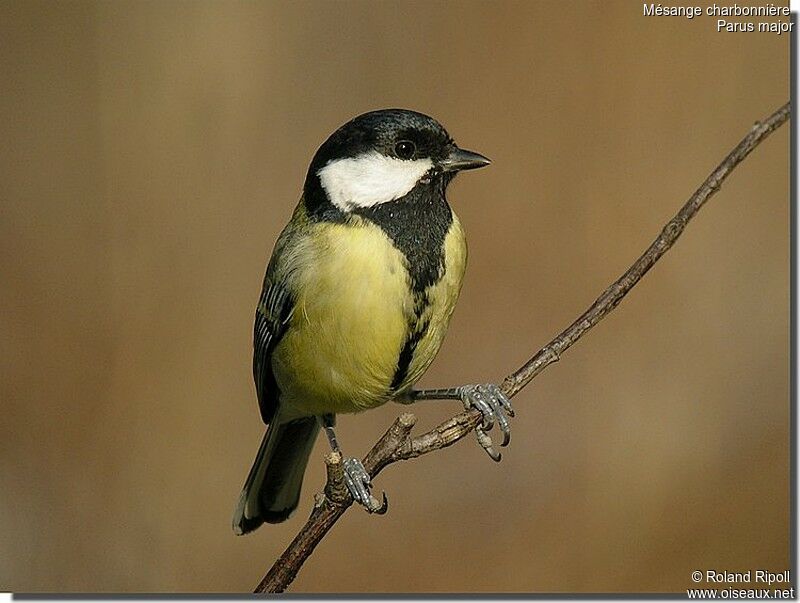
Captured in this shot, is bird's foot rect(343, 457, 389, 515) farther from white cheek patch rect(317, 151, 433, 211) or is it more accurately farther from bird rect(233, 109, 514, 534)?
white cheek patch rect(317, 151, 433, 211)

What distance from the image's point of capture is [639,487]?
211cm

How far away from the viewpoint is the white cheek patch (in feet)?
4.35

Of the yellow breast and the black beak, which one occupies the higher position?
the black beak

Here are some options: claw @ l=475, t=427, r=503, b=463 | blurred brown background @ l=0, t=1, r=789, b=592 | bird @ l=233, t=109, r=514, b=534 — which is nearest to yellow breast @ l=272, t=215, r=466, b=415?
bird @ l=233, t=109, r=514, b=534

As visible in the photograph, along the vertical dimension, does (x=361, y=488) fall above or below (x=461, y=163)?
below

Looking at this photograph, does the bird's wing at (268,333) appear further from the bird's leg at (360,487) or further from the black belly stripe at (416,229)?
the bird's leg at (360,487)

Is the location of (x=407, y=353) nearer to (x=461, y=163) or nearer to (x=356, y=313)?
(x=356, y=313)

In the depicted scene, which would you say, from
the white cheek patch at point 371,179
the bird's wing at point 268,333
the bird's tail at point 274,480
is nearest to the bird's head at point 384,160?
the white cheek patch at point 371,179

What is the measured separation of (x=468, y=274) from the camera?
2.21 metres

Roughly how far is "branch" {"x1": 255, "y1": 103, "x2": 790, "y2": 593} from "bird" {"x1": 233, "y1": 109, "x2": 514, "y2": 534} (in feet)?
0.42

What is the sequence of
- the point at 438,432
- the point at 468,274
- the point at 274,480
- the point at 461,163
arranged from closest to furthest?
the point at 438,432 → the point at 461,163 → the point at 274,480 → the point at 468,274

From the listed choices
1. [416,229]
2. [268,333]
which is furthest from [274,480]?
[416,229]

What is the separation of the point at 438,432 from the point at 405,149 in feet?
1.31

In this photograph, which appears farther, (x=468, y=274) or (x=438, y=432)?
(x=468, y=274)
